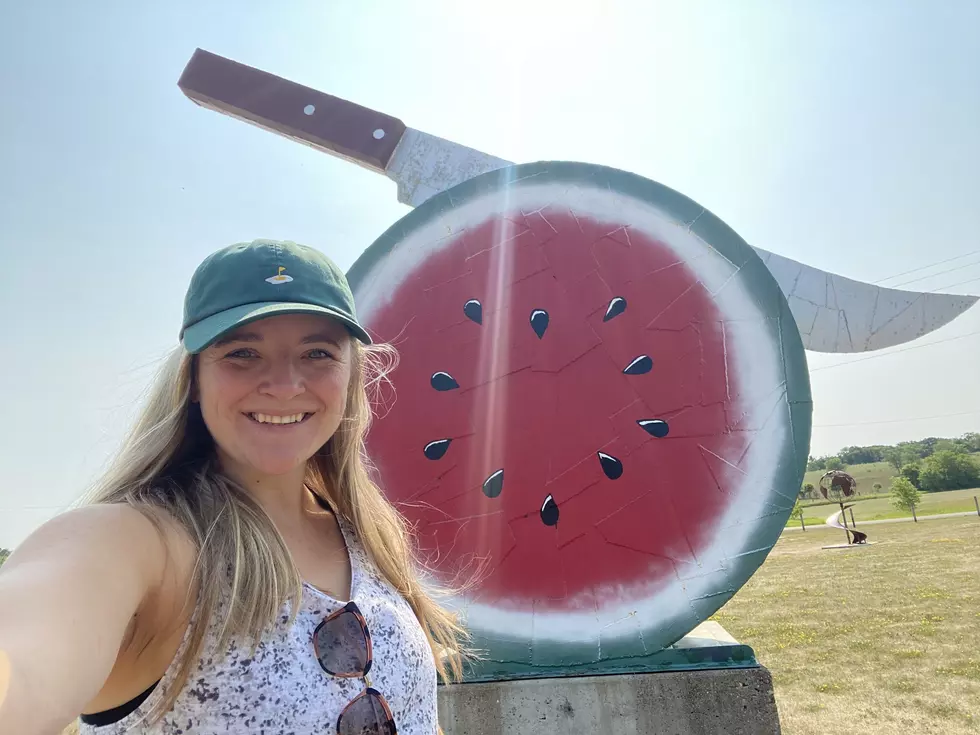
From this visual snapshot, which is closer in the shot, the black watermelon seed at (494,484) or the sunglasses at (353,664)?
the sunglasses at (353,664)

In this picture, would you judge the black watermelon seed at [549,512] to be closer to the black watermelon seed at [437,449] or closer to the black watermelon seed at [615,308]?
the black watermelon seed at [437,449]

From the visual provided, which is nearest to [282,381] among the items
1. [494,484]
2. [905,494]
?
[494,484]

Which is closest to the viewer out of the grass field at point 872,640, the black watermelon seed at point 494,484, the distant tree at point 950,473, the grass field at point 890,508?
the black watermelon seed at point 494,484

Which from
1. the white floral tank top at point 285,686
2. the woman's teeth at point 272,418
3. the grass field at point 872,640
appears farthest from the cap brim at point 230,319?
the grass field at point 872,640

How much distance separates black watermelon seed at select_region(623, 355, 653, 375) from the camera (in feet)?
8.54

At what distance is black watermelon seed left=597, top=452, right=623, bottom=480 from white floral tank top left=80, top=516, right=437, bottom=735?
5.51 feet

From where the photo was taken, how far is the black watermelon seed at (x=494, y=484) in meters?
2.59

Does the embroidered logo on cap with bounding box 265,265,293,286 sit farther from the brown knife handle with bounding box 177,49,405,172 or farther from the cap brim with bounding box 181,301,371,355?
the brown knife handle with bounding box 177,49,405,172

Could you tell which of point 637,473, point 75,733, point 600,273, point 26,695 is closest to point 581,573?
point 637,473

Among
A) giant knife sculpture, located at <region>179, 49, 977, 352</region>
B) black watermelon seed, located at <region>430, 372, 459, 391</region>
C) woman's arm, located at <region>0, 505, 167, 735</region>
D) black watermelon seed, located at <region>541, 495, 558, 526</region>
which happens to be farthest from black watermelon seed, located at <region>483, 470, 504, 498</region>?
giant knife sculpture, located at <region>179, 49, 977, 352</region>

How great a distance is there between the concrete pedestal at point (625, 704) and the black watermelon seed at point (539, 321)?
1364 mm

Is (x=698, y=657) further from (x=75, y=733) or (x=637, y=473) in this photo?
(x=75, y=733)

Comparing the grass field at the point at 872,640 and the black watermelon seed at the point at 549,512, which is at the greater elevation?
the black watermelon seed at the point at 549,512

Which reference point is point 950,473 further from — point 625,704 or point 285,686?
point 285,686
